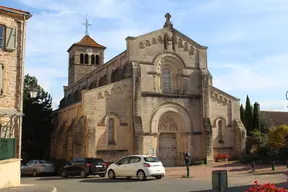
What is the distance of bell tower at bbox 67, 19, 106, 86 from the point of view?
50.5 meters

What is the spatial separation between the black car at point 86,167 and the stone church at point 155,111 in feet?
12.6

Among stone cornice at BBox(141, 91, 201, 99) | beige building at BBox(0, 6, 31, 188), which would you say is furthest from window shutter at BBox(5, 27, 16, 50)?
stone cornice at BBox(141, 91, 201, 99)

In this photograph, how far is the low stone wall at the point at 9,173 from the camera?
1638 cm

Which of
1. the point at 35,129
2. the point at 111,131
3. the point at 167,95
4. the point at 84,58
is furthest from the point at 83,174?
the point at 84,58

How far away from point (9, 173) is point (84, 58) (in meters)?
35.0

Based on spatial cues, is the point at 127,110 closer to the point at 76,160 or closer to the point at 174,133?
the point at 174,133

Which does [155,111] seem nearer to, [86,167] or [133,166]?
[86,167]

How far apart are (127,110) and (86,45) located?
2260 cm

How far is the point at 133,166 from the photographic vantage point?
21.4 m

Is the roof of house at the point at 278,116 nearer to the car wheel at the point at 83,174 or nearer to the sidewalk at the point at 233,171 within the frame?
the sidewalk at the point at 233,171

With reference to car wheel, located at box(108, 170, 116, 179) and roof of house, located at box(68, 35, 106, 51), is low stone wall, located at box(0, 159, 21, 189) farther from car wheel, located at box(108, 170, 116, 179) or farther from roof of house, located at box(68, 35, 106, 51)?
roof of house, located at box(68, 35, 106, 51)

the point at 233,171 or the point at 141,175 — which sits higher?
the point at 141,175

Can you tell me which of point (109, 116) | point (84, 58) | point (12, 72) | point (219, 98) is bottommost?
point (109, 116)

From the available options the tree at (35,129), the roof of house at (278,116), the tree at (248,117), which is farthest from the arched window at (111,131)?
the roof of house at (278,116)
